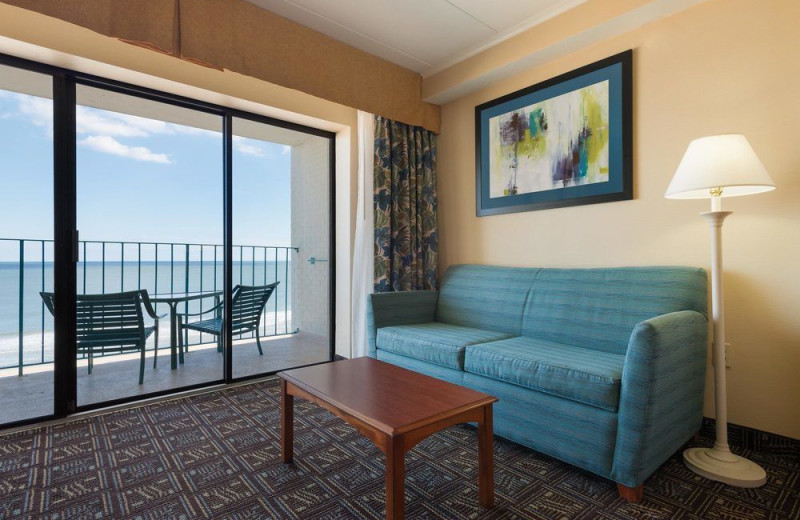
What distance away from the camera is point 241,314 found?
313cm

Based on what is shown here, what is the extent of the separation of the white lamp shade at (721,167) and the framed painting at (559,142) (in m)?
0.58

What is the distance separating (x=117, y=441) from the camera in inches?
77.0

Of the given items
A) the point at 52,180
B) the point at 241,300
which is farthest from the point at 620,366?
the point at 52,180

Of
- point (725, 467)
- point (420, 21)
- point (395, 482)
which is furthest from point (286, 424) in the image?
point (420, 21)

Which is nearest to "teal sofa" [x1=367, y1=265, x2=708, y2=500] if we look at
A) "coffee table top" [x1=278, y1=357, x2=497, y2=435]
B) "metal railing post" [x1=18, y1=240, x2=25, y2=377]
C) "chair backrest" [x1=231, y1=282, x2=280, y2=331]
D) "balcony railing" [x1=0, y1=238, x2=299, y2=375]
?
"coffee table top" [x1=278, y1=357, x2=497, y2=435]

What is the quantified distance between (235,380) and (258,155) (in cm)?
191

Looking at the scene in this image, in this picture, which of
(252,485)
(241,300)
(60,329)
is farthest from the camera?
(241,300)

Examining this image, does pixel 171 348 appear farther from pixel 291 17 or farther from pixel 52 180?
pixel 291 17

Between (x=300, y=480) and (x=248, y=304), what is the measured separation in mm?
1891

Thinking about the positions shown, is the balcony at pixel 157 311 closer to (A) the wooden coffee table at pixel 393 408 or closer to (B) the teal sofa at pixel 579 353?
(B) the teal sofa at pixel 579 353

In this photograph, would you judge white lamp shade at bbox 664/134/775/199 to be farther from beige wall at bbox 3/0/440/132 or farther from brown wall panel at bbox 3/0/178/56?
brown wall panel at bbox 3/0/178/56

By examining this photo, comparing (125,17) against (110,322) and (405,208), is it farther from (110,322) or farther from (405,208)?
(405,208)

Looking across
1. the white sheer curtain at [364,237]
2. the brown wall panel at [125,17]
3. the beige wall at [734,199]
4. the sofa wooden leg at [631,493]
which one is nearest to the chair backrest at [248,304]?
the white sheer curtain at [364,237]

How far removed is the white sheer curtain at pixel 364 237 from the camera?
3.16 m
